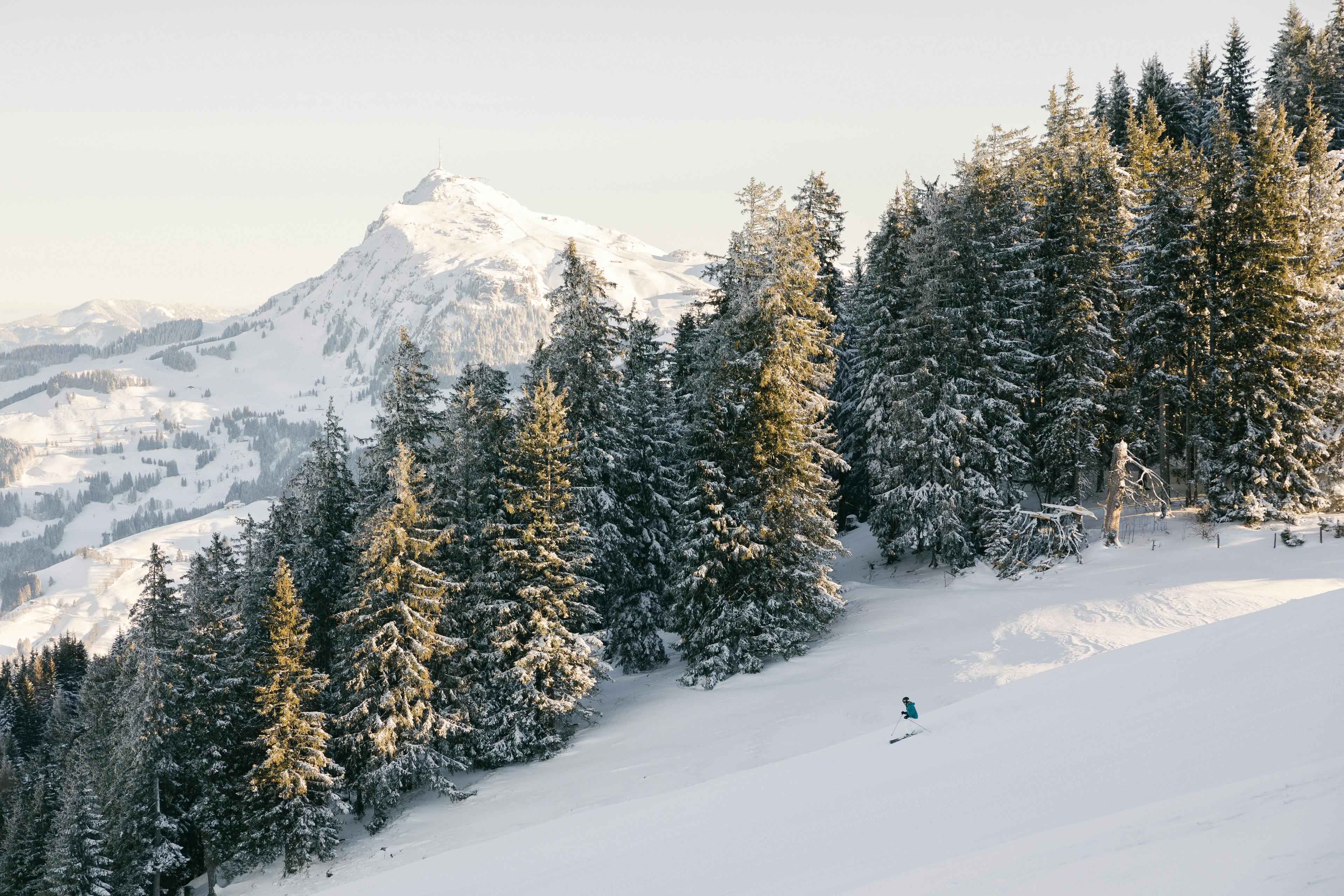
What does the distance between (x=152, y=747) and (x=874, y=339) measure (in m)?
32.2

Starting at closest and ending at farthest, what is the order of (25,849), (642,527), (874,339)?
(642,527)
(874,339)
(25,849)

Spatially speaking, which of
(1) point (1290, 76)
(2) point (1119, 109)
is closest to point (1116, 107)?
(2) point (1119, 109)

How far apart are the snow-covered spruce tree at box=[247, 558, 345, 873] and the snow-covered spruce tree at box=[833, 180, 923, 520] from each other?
20.1 meters

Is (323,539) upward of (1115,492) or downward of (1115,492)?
downward

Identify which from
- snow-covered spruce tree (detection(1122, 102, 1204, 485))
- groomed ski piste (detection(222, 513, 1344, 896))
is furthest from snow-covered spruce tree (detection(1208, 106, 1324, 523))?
groomed ski piste (detection(222, 513, 1344, 896))

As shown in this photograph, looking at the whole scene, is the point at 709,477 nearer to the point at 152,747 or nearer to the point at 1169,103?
the point at 152,747

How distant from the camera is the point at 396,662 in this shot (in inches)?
1101

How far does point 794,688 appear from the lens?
27.2 m

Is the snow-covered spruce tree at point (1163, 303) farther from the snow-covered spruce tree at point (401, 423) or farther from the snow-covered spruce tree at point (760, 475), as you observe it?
the snow-covered spruce tree at point (401, 423)

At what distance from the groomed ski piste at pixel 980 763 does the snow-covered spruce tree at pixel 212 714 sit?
248 centimetres

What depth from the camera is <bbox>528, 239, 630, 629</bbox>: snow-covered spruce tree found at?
1292 inches

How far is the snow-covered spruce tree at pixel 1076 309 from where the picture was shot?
1315 inches

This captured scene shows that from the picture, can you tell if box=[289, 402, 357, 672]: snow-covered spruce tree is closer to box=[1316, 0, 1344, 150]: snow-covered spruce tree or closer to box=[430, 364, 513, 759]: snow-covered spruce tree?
box=[430, 364, 513, 759]: snow-covered spruce tree

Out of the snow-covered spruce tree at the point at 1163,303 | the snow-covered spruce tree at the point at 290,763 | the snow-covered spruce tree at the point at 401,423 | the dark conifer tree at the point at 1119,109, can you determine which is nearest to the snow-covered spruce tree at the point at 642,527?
the snow-covered spruce tree at the point at 401,423
